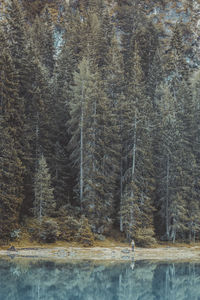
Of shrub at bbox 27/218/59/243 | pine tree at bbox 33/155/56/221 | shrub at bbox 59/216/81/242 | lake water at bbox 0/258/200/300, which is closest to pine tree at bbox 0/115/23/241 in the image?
pine tree at bbox 33/155/56/221

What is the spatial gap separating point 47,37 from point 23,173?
3391 cm

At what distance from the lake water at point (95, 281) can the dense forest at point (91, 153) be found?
29.3 feet

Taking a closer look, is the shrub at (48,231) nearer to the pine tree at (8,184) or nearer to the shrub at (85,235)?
the pine tree at (8,184)

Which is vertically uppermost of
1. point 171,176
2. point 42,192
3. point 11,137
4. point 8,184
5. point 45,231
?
point 11,137

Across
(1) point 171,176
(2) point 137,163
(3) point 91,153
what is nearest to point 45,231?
(3) point 91,153

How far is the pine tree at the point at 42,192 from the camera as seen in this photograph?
123 feet

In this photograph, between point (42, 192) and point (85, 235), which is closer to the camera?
point (42, 192)

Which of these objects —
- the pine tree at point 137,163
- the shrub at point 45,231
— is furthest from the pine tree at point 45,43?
the shrub at point 45,231

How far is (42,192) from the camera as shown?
37.6m

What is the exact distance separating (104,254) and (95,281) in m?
11.0

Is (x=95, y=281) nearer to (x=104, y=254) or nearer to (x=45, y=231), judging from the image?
(x=104, y=254)

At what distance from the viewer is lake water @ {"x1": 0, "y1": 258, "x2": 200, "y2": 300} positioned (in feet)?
67.7

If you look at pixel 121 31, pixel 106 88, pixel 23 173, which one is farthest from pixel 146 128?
pixel 121 31

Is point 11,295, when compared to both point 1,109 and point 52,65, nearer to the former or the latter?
point 1,109
